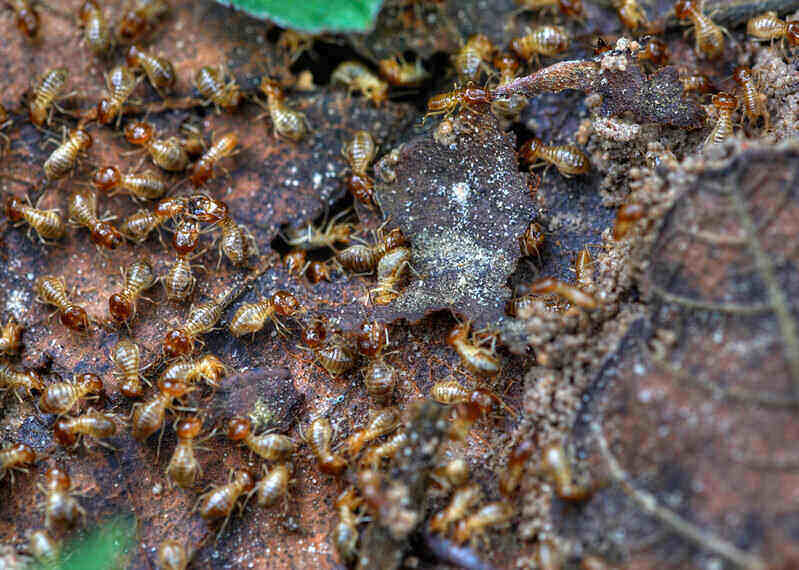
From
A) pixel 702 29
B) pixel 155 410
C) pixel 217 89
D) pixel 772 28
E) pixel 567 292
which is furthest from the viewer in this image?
pixel 217 89

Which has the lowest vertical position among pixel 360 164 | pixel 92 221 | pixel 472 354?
pixel 472 354

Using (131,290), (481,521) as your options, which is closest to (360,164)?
(131,290)

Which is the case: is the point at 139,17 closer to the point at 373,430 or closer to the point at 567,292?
the point at 373,430

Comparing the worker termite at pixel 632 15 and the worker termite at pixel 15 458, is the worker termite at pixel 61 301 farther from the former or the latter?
the worker termite at pixel 632 15

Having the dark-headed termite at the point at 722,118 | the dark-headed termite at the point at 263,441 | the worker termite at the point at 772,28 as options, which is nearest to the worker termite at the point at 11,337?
the dark-headed termite at the point at 263,441

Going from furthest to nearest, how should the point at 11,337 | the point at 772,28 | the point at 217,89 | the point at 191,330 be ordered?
the point at 217,89, the point at 772,28, the point at 11,337, the point at 191,330

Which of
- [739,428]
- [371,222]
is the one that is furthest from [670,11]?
[739,428]
